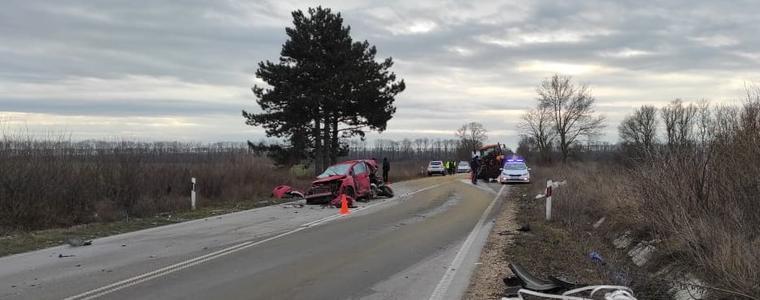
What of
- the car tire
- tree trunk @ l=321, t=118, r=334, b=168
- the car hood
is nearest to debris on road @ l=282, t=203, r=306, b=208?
the car hood

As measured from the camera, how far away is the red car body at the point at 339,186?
79.5ft

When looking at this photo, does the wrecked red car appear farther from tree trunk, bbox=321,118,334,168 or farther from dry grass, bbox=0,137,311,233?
tree trunk, bbox=321,118,334,168

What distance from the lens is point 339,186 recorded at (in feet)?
80.5

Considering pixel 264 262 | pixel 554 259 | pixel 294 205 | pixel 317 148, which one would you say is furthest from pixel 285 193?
pixel 554 259

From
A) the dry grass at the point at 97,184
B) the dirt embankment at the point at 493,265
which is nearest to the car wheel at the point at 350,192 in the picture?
the dry grass at the point at 97,184

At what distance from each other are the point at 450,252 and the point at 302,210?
32.9 ft

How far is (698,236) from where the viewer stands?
9.35 m

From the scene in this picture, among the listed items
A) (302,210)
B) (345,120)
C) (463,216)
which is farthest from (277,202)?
Result: (345,120)

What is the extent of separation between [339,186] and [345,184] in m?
0.24

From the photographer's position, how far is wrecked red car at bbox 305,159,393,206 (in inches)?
955

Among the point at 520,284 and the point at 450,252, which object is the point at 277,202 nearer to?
the point at 450,252

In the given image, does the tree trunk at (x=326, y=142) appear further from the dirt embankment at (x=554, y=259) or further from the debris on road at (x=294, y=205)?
the dirt embankment at (x=554, y=259)

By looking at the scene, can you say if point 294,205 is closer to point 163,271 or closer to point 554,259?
point 554,259

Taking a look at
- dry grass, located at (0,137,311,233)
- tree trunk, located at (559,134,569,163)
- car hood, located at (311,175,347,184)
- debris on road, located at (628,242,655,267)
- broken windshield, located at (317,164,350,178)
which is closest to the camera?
debris on road, located at (628,242,655,267)
